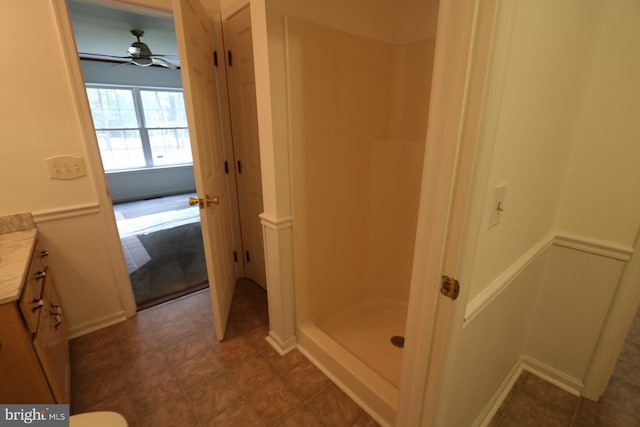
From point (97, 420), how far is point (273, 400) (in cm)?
82

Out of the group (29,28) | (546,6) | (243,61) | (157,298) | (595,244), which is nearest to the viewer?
(546,6)

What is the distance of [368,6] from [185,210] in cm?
439

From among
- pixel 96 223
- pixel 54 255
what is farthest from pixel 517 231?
pixel 54 255

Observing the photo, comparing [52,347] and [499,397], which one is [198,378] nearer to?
[52,347]

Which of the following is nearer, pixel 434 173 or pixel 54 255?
pixel 434 173

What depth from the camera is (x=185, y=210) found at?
503cm

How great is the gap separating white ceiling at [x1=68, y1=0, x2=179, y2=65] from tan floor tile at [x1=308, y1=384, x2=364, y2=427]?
2500 mm

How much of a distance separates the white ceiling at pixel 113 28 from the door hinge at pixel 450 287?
7.49 ft

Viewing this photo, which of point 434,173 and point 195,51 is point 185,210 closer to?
point 195,51

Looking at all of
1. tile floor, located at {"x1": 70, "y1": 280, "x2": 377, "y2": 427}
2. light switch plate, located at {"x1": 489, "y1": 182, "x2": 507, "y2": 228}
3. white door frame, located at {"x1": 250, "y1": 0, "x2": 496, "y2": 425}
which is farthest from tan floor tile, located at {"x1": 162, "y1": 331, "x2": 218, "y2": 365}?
light switch plate, located at {"x1": 489, "y1": 182, "x2": 507, "y2": 228}

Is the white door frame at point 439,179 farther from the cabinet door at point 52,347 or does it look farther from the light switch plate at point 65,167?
the cabinet door at point 52,347

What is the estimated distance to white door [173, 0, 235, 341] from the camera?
146 centimetres

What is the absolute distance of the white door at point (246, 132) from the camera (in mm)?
2012

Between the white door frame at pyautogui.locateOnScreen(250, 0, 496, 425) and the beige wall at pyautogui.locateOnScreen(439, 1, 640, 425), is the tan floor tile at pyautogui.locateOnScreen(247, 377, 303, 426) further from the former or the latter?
the beige wall at pyautogui.locateOnScreen(439, 1, 640, 425)
